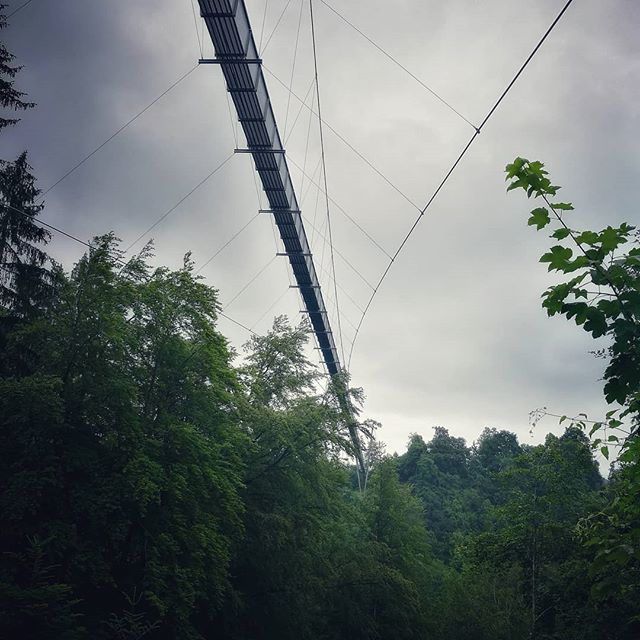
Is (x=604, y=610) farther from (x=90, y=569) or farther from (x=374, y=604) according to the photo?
(x=90, y=569)

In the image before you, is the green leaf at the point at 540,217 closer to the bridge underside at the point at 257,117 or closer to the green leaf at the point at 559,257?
the green leaf at the point at 559,257

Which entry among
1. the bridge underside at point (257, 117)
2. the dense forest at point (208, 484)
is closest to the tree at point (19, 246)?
the dense forest at point (208, 484)

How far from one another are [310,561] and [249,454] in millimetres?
4405

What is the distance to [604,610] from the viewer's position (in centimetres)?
1722

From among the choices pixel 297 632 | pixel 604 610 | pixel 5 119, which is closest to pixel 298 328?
pixel 297 632

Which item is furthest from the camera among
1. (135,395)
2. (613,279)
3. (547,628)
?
(547,628)

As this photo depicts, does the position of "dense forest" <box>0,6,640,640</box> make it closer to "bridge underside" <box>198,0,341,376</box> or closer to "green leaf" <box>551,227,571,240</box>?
"green leaf" <box>551,227,571,240</box>

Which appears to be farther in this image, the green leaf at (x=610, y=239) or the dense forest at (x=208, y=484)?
the dense forest at (x=208, y=484)

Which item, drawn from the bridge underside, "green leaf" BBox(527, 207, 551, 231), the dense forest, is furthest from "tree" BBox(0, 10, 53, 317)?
"green leaf" BBox(527, 207, 551, 231)

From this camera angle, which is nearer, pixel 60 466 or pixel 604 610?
pixel 60 466

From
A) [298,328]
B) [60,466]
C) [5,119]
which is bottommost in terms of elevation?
[60,466]

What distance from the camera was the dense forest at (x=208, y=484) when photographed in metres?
8.90

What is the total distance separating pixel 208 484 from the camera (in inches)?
545

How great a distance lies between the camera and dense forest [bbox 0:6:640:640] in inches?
350
